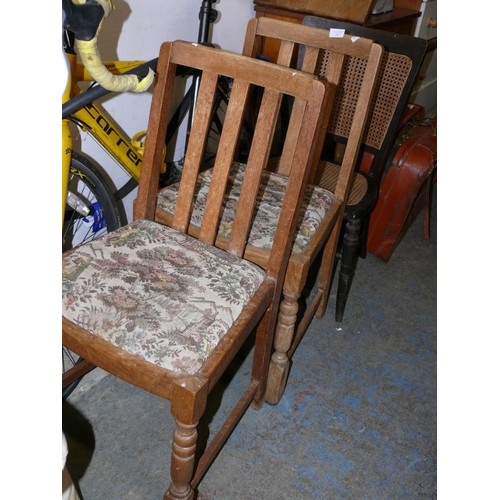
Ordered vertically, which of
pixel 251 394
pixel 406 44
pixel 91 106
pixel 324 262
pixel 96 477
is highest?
pixel 406 44

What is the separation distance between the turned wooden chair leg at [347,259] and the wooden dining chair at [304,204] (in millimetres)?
123

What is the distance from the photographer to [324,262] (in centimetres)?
175

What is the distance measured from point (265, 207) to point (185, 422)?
0.69 m

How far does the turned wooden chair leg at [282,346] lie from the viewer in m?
1.37

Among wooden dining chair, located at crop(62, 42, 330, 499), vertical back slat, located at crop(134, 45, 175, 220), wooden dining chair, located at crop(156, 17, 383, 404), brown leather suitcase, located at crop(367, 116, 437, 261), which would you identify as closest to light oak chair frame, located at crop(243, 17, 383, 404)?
wooden dining chair, located at crop(156, 17, 383, 404)

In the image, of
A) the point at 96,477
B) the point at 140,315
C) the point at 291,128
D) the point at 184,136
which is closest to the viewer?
the point at 140,315

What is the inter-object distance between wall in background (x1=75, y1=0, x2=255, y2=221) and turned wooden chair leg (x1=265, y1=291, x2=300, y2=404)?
2.92ft

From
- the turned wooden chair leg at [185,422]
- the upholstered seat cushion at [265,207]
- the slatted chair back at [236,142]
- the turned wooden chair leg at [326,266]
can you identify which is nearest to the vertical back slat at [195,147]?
the slatted chair back at [236,142]

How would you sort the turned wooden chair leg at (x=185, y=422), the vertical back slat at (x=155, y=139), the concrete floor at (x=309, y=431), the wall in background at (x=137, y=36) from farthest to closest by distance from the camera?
the wall in background at (x=137, y=36)
the concrete floor at (x=309, y=431)
the vertical back slat at (x=155, y=139)
the turned wooden chair leg at (x=185, y=422)

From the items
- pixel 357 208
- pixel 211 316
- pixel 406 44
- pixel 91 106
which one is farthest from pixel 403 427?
pixel 91 106

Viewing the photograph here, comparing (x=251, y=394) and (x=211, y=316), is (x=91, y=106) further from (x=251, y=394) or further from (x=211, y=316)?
(x=251, y=394)

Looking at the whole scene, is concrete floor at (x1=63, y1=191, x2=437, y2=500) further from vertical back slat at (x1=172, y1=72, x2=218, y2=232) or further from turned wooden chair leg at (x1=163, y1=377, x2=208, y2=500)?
vertical back slat at (x1=172, y1=72, x2=218, y2=232)

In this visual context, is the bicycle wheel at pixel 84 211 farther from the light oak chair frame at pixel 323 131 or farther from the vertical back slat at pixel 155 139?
the light oak chair frame at pixel 323 131

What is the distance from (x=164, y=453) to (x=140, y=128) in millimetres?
1190
